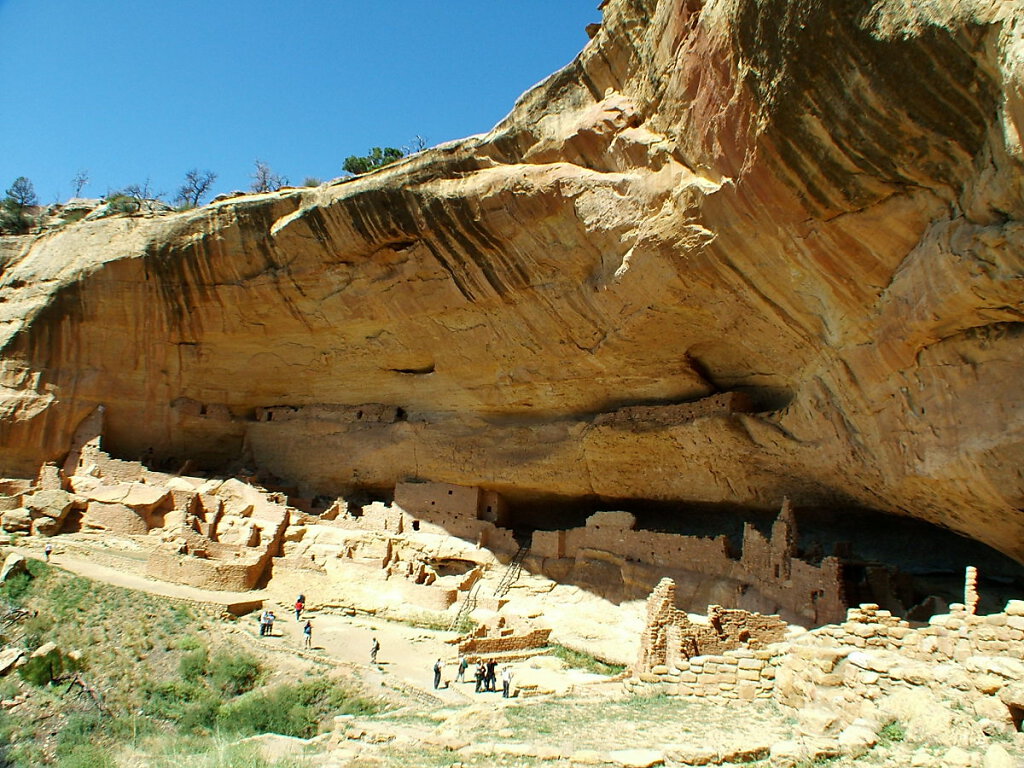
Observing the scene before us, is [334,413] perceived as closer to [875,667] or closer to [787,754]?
[875,667]

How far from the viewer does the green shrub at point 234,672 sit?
1248 centimetres

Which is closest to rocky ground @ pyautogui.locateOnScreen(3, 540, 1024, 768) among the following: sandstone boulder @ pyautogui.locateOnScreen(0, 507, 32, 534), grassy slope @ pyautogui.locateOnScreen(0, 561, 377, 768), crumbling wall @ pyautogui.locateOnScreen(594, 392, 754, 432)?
grassy slope @ pyautogui.locateOnScreen(0, 561, 377, 768)

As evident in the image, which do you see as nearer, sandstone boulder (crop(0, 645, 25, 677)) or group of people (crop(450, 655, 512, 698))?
sandstone boulder (crop(0, 645, 25, 677))

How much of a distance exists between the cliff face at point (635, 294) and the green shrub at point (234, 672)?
8.31 m

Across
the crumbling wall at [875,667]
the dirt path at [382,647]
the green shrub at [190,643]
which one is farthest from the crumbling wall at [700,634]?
the green shrub at [190,643]

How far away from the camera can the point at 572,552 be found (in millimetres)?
18250

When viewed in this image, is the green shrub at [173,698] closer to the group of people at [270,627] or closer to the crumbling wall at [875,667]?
the group of people at [270,627]

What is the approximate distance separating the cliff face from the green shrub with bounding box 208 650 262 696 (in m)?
8.31

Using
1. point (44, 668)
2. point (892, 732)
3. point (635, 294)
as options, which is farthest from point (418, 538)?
point (892, 732)

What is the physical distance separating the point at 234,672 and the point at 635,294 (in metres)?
9.28

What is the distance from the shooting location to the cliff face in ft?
28.6

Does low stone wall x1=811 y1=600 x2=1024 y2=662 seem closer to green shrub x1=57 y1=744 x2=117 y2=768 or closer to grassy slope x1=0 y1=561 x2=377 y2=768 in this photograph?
grassy slope x1=0 y1=561 x2=377 y2=768

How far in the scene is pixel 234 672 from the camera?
41.7 feet

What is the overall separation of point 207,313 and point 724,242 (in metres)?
14.7
